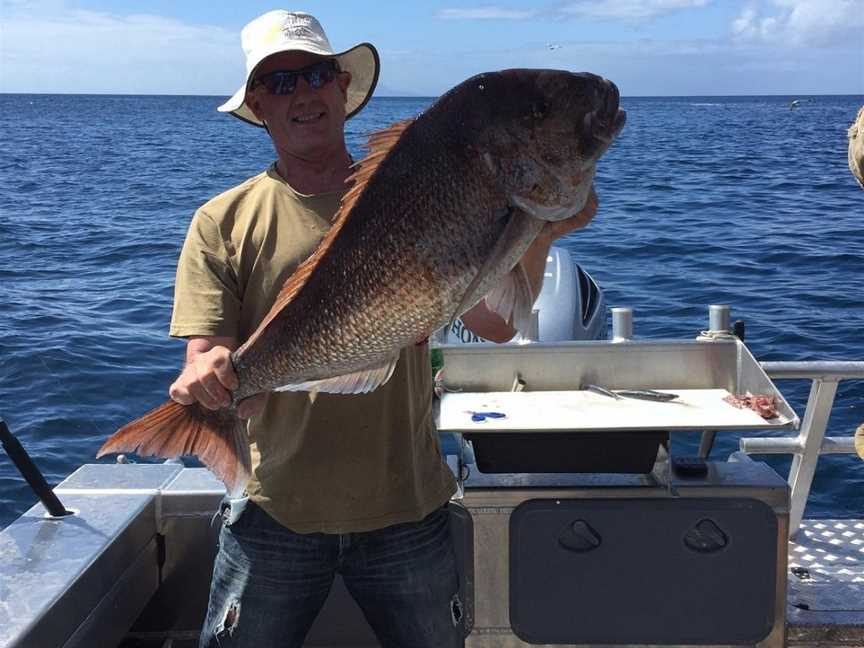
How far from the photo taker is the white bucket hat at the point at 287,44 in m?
2.76

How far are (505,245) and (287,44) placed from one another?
3.20 ft

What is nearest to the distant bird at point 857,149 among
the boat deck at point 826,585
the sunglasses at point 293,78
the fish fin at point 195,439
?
the sunglasses at point 293,78

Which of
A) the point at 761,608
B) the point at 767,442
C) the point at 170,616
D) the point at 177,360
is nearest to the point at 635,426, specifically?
the point at 761,608

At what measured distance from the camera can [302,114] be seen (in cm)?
281

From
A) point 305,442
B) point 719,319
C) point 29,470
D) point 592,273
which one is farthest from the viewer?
point 592,273

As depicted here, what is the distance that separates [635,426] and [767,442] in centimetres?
117

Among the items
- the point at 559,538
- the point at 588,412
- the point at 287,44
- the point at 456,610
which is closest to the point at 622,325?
the point at 588,412

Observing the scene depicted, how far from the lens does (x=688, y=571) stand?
3555 mm

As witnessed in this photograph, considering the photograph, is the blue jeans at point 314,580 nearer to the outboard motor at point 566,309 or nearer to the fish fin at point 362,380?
the fish fin at point 362,380

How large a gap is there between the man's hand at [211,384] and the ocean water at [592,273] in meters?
0.66

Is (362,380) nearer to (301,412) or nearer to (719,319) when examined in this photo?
(301,412)

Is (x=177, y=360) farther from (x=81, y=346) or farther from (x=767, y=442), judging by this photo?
(x=767, y=442)

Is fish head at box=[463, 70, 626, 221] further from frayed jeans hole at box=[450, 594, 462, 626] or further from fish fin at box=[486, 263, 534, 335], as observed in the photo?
frayed jeans hole at box=[450, 594, 462, 626]

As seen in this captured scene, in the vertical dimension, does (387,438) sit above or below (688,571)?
above
